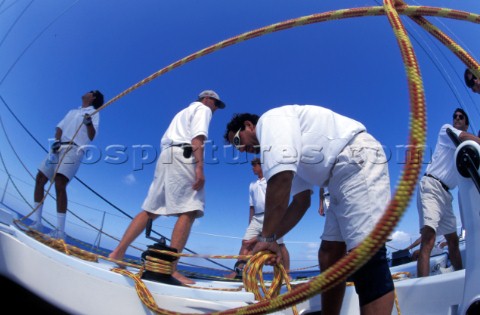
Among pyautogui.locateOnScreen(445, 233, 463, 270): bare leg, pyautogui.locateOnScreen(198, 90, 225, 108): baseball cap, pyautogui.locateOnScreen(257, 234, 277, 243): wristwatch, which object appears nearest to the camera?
pyautogui.locateOnScreen(257, 234, 277, 243): wristwatch

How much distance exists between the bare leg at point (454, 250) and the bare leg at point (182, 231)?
83cm

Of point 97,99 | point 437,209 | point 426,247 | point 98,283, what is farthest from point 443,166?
point 97,99

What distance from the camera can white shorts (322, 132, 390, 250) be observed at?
1.46 feet

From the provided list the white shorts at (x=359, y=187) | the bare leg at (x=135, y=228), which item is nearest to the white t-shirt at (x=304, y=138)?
the white shorts at (x=359, y=187)

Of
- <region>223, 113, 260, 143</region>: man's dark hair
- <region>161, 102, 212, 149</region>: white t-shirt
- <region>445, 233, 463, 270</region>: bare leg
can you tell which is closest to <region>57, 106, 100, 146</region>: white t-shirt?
<region>161, 102, 212, 149</region>: white t-shirt

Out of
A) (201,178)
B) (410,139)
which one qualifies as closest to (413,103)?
(410,139)

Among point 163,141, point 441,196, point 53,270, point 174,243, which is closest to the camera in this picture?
point 53,270

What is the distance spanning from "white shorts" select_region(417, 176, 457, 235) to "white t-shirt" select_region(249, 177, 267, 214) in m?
0.62

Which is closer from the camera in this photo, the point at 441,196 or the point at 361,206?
the point at 361,206

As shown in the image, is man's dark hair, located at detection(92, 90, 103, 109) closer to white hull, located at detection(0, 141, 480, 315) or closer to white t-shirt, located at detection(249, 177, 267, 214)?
white hull, located at detection(0, 141, 480, 315)

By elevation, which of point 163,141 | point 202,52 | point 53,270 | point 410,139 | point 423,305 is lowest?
point 423,305

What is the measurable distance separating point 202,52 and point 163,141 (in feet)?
0.93

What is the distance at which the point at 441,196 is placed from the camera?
964 mm

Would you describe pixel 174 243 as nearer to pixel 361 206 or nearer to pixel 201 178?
pixel 201 178
